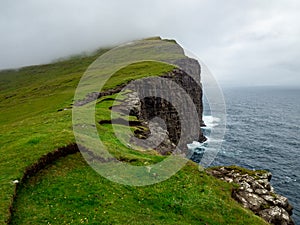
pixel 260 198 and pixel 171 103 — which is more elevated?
pixel 260 198

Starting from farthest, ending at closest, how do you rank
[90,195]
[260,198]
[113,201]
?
[260,198] → [90,195] → [113,201]

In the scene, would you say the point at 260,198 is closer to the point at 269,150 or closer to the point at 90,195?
the point at 90,195

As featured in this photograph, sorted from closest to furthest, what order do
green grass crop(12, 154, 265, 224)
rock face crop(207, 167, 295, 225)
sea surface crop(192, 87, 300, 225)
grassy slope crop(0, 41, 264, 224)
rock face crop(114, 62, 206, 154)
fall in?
1. green grass crop(12, 154, 265, 224)
2. grassy slope crop(0, 41, 264, 224)
3. rock face crop(207, 167, 295, 225)
4. sea surface crop(192, 87, 300, 225)
5. rock face crop(114, 62, 206, 154)

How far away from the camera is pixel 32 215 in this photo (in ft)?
63.9

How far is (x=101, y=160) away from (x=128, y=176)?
12.6 feet

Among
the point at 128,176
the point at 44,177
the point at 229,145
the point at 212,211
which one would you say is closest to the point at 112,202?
the point at 128,176

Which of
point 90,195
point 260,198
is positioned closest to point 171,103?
point 260,198

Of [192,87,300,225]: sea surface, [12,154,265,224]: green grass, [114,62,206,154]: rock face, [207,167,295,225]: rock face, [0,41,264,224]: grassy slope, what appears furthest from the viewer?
[114,62,206,154]: rock face

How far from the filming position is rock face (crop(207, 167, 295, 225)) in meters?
27.1

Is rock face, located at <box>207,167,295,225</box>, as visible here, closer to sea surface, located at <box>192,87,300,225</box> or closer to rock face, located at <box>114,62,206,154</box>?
sea surface, located at <box>192,87,300,225</box>

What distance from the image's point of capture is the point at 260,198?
2912 cm

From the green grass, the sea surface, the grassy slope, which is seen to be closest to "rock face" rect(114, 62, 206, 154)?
the sea surface

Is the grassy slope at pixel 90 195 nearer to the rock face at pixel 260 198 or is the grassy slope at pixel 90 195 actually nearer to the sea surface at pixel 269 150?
the rock face at pixel 260 198

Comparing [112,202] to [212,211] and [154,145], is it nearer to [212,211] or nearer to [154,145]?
[212,211]
